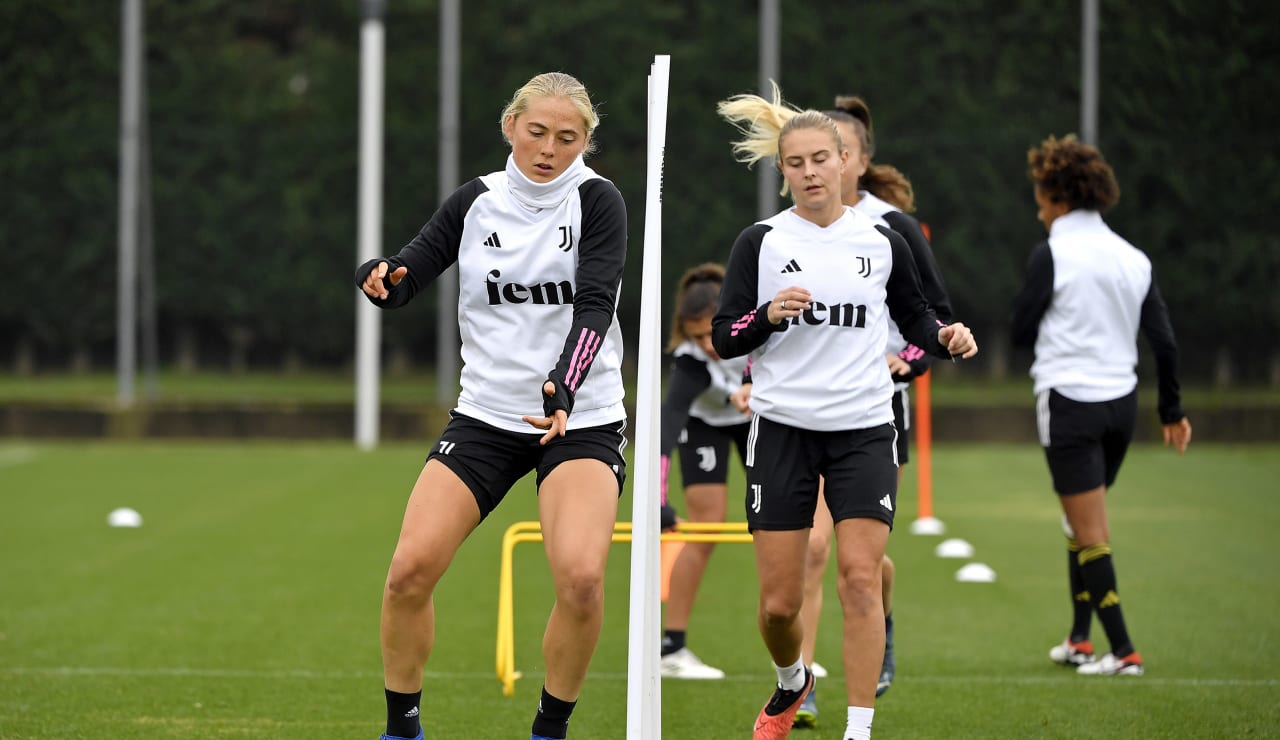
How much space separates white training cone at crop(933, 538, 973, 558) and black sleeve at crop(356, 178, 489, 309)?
6215mm

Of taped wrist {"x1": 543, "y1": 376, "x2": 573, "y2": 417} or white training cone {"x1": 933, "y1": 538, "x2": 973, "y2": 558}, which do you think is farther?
white training cone {"x1": 933, "y1": 538, "x2": 973, "y2": 558}

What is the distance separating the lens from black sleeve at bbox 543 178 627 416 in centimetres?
444

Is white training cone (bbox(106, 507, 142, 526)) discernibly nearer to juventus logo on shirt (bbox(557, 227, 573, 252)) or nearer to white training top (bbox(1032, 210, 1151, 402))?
white training top (bbox(1032, 210, 1151, 402))

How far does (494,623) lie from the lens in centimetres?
816

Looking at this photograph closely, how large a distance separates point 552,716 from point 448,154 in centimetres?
1574

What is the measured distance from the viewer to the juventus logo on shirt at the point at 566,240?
184 inches

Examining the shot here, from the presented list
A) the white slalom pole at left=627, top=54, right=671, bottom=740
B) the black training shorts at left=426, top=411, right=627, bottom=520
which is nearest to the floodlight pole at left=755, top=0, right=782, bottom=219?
the black training shorts at left=426, top=411, right=627, bottom=520

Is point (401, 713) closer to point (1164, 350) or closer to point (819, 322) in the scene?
point (819, 322)

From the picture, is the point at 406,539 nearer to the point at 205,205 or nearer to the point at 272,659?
the point at 272,659

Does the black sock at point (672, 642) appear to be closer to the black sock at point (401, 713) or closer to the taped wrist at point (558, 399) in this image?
the black sock at point (401, 713)

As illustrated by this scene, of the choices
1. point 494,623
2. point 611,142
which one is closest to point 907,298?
point 494,623

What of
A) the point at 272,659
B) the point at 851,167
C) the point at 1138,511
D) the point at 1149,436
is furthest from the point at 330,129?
the point at 851,167

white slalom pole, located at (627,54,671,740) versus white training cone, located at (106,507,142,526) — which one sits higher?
white slalom pole, located at (627,54,671,740)

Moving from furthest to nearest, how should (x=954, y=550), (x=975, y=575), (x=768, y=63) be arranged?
(x=768, y=63), (x=954, y=550), (x=975, y=575)
